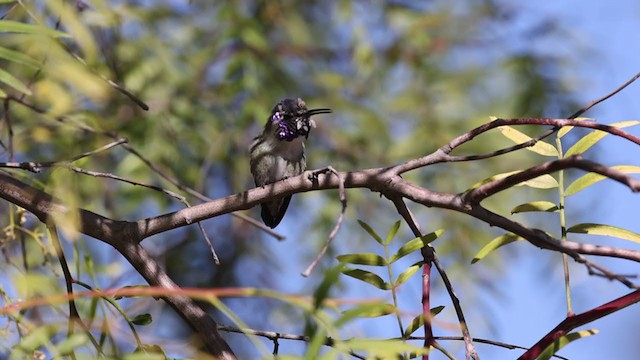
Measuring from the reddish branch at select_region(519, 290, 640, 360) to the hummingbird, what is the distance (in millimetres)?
2396

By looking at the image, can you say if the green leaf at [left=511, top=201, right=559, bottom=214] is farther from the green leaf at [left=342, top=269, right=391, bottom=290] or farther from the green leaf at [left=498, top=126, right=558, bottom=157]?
the green leaf at [left=342, top=269, right=391, bottom=290]

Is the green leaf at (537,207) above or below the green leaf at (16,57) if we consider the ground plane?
below

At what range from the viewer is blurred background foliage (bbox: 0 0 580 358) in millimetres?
3814

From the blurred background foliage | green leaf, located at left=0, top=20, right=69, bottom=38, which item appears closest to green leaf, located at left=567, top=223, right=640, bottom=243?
green leaf, located at left=0, top=20, right=69, bottom=38

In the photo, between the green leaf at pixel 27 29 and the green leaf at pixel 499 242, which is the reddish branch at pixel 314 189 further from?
the green leaf at pixel 27 29

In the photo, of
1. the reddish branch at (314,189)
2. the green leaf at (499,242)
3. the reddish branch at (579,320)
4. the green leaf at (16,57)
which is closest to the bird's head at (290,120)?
the reddish branch at (314,189)

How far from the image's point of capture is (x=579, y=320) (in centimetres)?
141

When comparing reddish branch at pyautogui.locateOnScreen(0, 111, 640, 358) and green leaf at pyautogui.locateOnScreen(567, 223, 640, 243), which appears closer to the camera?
reddish branch at pyautogui.locateOnScreen(0, 111, 640, 358)

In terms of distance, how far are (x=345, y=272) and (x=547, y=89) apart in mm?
3154

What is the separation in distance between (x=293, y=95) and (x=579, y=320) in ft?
9.85

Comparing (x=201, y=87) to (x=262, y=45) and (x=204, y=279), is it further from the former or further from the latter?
(x=204, y=279)

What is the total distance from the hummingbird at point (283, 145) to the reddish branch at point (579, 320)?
240 cm

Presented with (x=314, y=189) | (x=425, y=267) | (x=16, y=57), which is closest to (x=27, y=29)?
(x=16, y=57)

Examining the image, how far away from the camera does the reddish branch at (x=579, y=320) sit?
1385mm
